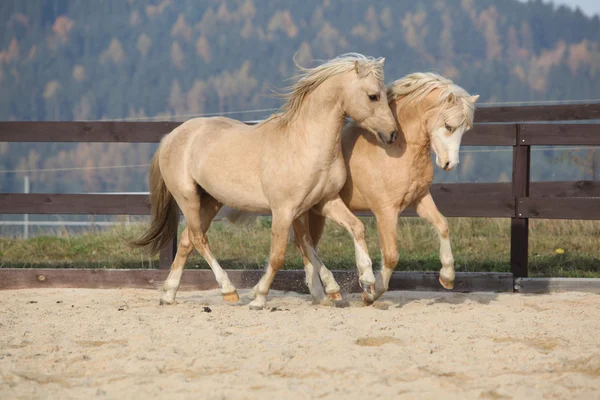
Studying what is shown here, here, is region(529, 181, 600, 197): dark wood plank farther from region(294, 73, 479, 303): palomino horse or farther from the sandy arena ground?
region(294, 73, 479, 303): palomino horse

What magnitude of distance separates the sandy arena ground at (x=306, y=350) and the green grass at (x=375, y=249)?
1861 mm

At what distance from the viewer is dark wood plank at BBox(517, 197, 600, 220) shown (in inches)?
251

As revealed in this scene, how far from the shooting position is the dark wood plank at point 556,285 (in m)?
6.30

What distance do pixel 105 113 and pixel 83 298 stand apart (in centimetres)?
5067

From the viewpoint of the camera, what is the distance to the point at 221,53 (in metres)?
62.1

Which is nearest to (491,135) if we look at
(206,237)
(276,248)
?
(276,248)

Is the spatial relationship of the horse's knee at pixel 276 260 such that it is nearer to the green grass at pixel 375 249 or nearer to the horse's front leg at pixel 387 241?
the horse's front leg at pixel 387 241

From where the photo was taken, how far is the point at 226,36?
210ft

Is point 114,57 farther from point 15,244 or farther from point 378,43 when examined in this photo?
point 15,244

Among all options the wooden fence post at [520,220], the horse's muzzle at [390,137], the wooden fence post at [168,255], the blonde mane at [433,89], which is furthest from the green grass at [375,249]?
the horse's muzzle at [390,137]

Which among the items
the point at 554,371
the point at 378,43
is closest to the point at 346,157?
the point at 554,371

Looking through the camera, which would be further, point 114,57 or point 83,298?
point 114,57

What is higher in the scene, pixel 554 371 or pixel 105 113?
pixel 554 371

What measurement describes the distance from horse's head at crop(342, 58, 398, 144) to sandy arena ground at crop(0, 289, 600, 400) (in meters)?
1.16
